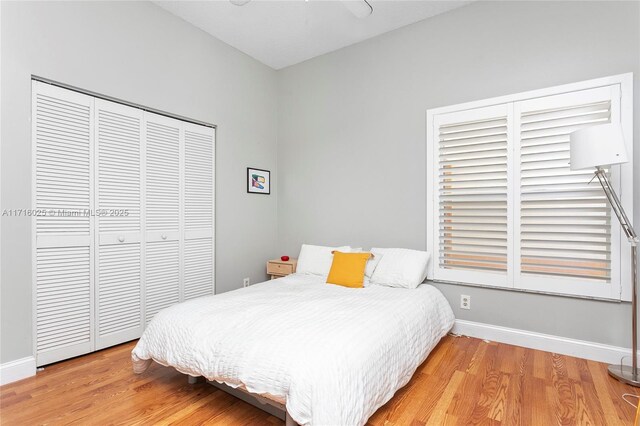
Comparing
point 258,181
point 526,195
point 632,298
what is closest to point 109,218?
point 258,181

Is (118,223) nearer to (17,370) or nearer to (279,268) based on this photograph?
(17,370)

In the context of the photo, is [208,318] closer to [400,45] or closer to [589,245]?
[589,245]

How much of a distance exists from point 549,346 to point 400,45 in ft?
9.98

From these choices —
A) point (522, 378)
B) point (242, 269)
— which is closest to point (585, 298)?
point (522, 378)

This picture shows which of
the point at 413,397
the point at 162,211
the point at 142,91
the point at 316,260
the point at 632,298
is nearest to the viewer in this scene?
the point at 413,397

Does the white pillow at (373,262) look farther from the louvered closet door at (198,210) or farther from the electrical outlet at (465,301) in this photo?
the louvered closet door at (198,210)

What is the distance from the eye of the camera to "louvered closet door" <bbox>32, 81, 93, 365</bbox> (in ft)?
7.47

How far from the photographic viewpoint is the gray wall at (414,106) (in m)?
2.43

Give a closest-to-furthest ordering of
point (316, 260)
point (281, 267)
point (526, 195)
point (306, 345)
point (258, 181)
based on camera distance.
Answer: point (306, 345)
point (526, 195)
point (316, 260)
point (281, 267)
point (258, 181)

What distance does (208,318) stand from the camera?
190cm

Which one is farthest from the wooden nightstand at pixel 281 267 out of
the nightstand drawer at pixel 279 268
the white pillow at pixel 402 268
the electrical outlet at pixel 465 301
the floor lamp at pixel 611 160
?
the floor lamp at pixel 611 160

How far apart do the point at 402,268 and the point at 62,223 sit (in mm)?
2734

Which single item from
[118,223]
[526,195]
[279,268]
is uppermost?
[526,195]

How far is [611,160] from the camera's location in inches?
77.6
